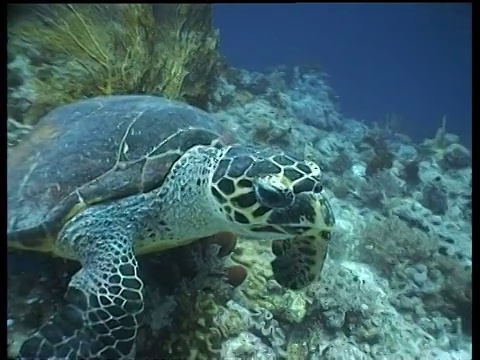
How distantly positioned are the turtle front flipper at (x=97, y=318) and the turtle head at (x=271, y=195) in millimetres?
448

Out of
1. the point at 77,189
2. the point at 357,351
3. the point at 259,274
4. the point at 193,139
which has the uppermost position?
the point at 193,139

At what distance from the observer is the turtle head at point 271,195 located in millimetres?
1726

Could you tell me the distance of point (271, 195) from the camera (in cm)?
173

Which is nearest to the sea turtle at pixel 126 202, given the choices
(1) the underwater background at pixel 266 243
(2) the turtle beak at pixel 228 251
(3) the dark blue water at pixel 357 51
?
(1) the underwater background at pixel 266 243

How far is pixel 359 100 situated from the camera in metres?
17.1

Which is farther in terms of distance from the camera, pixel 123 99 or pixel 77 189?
pixel 123 99

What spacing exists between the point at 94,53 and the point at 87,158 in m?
1.01

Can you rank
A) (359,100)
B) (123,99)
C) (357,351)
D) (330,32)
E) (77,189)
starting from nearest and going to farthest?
(77,189) → (123,99) → (357,351) → (359,100) → (330,32)

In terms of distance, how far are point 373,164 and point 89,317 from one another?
5.02m

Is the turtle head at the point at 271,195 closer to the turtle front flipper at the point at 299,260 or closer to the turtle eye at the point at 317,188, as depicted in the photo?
the turtle eye at the point at 317,188

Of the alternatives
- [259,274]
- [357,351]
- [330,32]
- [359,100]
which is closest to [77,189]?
[259,274]

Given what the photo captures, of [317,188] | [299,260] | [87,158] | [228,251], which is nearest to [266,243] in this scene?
[228,251]

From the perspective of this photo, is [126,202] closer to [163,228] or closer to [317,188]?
[163,228]
